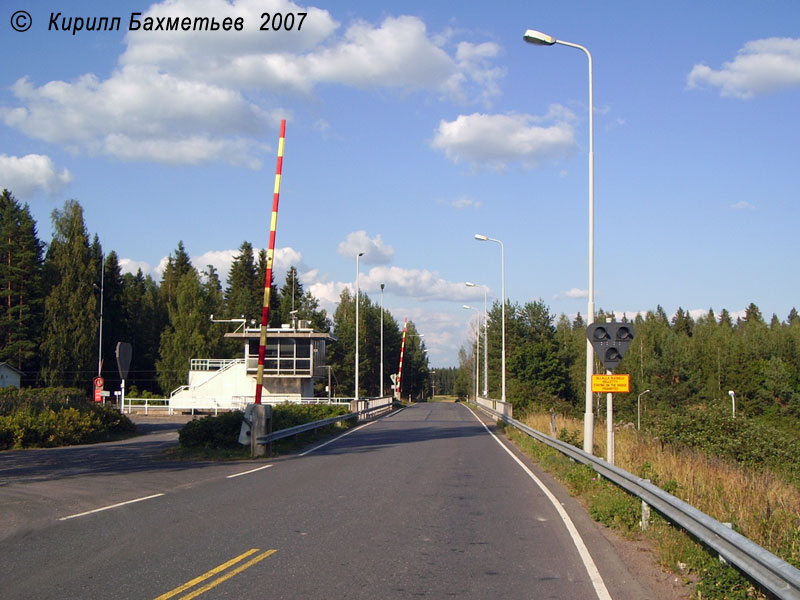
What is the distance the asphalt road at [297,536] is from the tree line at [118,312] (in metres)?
42.4

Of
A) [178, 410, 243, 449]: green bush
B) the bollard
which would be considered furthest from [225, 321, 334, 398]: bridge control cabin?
the bollard

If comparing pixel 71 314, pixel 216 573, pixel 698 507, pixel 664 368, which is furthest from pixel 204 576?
pixel 664 368

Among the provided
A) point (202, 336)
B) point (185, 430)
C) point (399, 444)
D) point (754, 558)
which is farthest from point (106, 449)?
point (202, 336)

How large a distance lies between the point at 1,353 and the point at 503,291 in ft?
136

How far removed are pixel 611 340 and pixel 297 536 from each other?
7.42 meters

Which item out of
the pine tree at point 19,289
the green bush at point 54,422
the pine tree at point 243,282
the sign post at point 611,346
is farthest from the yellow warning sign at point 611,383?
the pine tree at point 243,282

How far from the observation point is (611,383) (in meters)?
14.0

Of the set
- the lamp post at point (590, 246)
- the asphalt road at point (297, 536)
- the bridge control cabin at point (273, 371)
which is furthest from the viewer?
the bridge control cabin at point (273, 371)

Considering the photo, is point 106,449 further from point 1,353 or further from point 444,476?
point 1,353

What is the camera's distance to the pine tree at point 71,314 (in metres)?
62.4

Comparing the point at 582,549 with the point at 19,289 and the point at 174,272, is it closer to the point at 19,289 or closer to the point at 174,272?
the point at 19,289

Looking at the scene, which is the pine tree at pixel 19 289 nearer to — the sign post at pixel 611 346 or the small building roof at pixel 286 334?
the small building roof at pixel 286 334

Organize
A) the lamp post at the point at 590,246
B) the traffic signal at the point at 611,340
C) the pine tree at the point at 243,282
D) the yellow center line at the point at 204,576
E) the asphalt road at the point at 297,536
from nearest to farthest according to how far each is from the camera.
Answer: the yellow center line at the point at 204,576, the asphalt road at the point at 297,536, the traffic signal at the point at 611,340, the lamp post at the point at 590,246, the pine tree at the point at 243,282

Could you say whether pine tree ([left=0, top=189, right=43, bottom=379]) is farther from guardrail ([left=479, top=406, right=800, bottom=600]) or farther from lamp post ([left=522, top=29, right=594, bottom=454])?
guardrail ([left=479, top=406, right=800, bottom=600])
